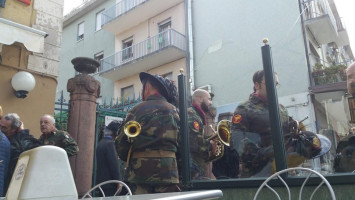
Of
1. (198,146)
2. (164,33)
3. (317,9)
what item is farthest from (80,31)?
(198,146)

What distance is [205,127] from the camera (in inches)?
148

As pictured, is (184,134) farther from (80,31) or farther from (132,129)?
(80,31)

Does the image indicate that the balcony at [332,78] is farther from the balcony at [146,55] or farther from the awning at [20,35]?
the balcony at [146,55]

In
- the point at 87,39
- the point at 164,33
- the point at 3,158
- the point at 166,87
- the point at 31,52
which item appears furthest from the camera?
the point at 87,39

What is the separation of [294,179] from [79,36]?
21881 millimetres

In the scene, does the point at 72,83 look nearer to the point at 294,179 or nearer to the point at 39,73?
the point at 39,73

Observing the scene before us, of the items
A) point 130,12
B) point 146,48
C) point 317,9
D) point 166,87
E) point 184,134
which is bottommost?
point 184,134

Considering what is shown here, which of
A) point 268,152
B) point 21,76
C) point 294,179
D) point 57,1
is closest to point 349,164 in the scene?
point 294,179

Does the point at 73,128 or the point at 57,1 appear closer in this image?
the point at 73,128

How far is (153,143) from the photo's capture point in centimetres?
314

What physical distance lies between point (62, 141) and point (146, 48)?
519 inches

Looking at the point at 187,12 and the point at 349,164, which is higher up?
the point at 187,12

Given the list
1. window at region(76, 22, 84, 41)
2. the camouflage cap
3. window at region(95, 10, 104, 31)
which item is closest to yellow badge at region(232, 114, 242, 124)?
the camouflage cap

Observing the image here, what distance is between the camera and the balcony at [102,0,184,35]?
1727cm
